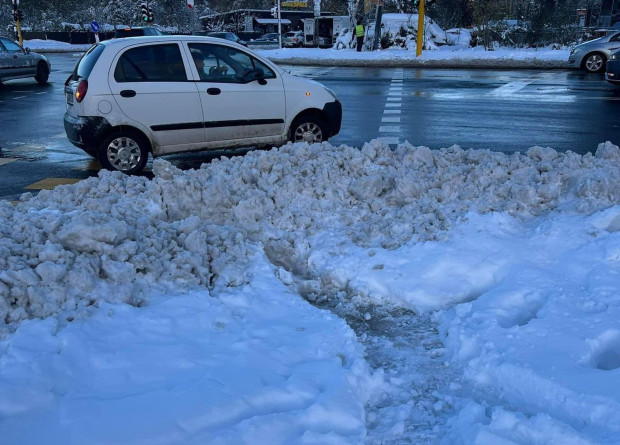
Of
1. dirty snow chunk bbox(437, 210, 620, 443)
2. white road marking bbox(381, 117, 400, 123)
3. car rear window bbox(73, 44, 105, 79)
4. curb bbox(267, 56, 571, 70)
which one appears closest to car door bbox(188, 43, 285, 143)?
car rear window bbox(73, 44, 105, 79)

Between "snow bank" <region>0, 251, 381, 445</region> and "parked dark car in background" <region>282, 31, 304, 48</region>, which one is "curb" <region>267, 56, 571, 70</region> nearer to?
"parked dark car in background" <region>282, 31, 304, 48</region>

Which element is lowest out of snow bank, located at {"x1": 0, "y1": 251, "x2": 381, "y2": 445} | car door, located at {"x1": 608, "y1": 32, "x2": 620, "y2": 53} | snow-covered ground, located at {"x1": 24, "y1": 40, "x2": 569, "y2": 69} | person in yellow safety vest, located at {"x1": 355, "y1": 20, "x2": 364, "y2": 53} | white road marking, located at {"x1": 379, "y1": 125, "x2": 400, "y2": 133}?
snow bank, located at {"x1": 0, "y1": 251, "x2": 381, "y2": 445}

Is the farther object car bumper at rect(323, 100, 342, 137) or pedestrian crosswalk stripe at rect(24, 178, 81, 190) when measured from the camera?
car bumper at rect(323, 100, 342, 137)

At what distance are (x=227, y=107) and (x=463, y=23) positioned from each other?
39.2 metres

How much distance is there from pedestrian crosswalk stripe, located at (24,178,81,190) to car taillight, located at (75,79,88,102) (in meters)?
1.06

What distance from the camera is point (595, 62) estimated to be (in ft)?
71.8

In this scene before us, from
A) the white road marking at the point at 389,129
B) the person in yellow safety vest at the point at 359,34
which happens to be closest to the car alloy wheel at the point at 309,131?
the white road marking at the point at 389,129

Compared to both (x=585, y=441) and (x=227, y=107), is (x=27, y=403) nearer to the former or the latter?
(x=585, y=441)

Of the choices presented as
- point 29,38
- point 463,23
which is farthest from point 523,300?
point 29,38

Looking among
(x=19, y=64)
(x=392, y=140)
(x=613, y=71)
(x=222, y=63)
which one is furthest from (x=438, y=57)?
(x=222, y=63)

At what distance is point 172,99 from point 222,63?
91cm

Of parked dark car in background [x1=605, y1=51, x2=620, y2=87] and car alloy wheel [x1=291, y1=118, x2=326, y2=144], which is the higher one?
parked dark car in background [x1=605, y1=51, x2=620, y2=87]

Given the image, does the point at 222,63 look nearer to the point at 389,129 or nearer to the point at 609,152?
the point at 389,129

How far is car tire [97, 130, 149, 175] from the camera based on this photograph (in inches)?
310
